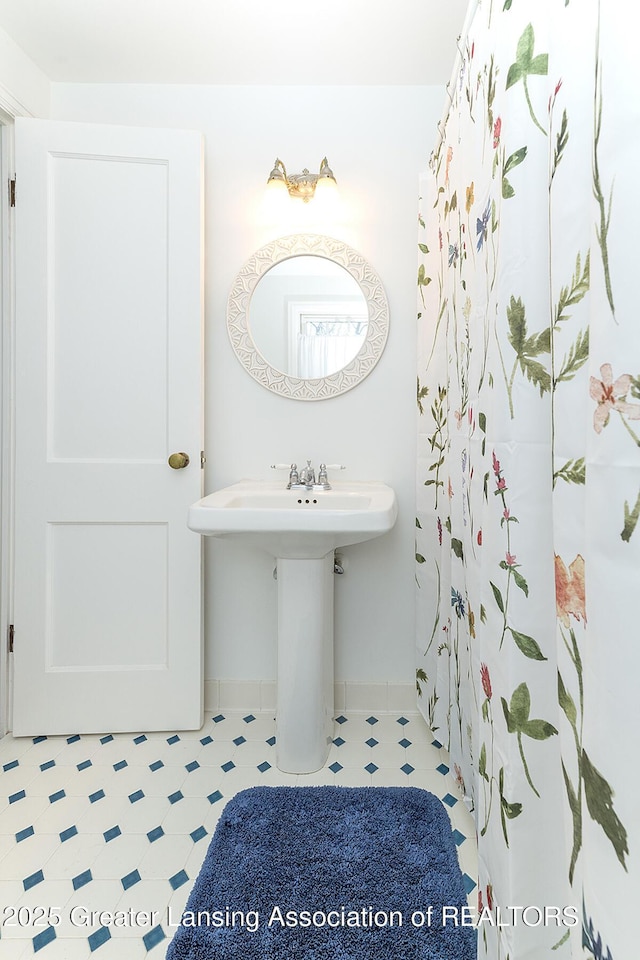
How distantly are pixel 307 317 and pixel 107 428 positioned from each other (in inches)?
32.9

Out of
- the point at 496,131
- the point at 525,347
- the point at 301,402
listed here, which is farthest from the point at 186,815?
the point at 496,131

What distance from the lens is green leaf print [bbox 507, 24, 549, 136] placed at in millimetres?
731

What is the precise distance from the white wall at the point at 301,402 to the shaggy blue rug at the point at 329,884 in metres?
0.60

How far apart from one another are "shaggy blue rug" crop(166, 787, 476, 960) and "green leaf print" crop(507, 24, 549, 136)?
150 cm

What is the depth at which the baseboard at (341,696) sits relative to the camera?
1938mm

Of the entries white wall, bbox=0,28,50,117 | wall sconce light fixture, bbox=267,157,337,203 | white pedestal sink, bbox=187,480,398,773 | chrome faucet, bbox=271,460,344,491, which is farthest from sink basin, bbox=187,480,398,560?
white wall, bbox=0,28,50,117

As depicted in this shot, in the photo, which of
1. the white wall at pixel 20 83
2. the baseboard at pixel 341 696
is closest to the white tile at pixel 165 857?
the baseboard at pixel 341 696

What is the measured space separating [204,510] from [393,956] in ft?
3.52

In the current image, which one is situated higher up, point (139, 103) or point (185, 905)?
point (139, 103)

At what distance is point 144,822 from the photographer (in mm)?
1371

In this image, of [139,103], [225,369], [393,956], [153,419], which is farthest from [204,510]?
[139,103]

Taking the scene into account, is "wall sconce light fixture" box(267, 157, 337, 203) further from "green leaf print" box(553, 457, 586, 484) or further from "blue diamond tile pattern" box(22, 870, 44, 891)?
"blue diamond tile pattern" box(22, 870, 44, 891)

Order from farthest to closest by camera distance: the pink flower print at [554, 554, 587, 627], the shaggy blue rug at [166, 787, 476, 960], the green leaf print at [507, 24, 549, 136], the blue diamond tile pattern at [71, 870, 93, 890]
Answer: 1. the blue diamond tile pattern at [71, 870, 93, 890]
2. the shaggy blue rug at [166, 787, 476, 960]
3. the green leaf print at [507, 24, 549, 136]
4. the pink flower print at [554, 554, 587, 627]

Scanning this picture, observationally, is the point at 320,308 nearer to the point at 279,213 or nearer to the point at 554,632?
the point at 279,213
